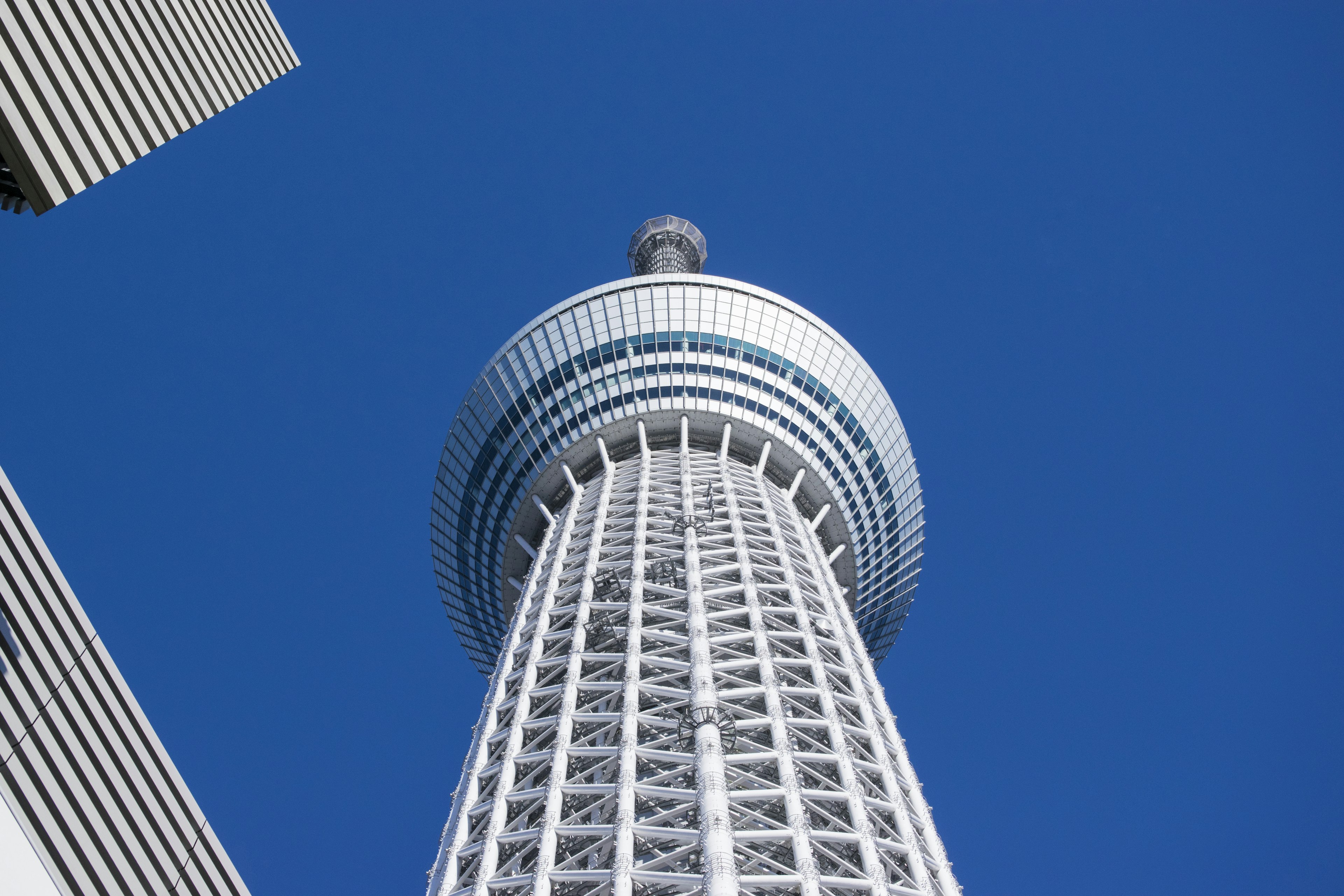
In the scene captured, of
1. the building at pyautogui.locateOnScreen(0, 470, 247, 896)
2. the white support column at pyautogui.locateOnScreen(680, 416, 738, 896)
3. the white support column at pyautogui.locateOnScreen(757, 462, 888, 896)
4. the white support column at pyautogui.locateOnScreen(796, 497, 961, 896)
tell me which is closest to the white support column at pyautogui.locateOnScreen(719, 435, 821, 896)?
the white support column at pyautogui.locateOnScreen(757, 462, 888, 896)

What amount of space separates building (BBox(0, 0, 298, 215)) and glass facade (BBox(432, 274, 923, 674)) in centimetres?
4318

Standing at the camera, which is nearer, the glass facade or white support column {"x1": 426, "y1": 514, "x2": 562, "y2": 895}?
white support column {"x1": 426, "y1": 514, "x2": 562, "y2": 895}

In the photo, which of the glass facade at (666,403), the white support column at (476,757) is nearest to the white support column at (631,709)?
the white support column at (476,757)

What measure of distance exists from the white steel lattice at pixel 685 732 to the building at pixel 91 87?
839 inches

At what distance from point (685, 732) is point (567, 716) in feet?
16.9

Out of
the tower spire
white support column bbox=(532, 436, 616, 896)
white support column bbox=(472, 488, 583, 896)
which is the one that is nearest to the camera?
white support column bbox=(532, 436, 616, 896)

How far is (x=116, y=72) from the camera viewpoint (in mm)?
18969

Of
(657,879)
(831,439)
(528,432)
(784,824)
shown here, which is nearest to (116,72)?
(657,879)

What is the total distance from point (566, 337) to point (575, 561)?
1859cm

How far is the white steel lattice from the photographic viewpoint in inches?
1292

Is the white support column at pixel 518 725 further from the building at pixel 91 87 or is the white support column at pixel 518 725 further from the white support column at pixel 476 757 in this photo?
the building at pixel 91 87

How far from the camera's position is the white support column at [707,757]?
2912 cm

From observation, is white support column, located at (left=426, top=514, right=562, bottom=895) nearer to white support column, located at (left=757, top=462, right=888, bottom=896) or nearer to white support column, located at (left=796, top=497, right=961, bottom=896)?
white support column, located at (left=757, top=462, right=888, bottom=896)

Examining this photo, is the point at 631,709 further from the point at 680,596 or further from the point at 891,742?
the point at 891,742
